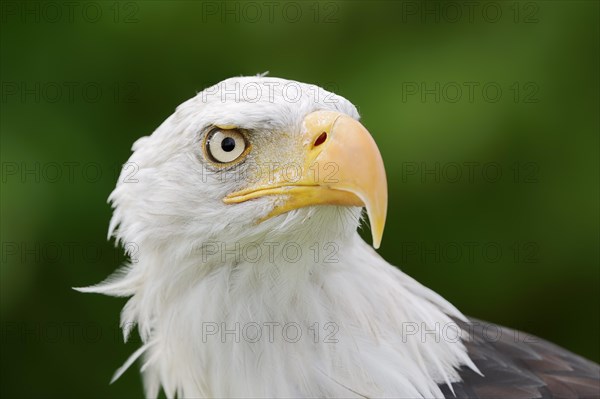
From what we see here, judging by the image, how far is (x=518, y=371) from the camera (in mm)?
2744

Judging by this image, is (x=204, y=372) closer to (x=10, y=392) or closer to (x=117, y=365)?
(x=117, y=365)

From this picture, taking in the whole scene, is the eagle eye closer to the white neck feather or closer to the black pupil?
the black pupil

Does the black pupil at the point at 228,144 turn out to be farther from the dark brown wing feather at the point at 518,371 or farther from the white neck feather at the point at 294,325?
the dark brown wing feather at the point at 518,371

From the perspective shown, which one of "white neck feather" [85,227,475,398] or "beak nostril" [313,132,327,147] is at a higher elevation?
"beak nostril" [313,132,327,147]

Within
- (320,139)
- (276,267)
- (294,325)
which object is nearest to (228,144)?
(320,139)

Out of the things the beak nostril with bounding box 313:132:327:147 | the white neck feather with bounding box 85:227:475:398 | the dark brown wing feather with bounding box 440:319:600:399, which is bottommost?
the dark brown wing feather with bounding box 440:319:600:399

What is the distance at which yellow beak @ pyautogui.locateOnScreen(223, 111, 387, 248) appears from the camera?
7.04 feet

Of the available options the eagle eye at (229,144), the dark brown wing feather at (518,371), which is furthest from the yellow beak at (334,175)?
the dark brown wing feather at (518,371)

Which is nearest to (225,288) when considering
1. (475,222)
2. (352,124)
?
(352,124)

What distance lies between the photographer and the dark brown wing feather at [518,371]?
263 centimetres

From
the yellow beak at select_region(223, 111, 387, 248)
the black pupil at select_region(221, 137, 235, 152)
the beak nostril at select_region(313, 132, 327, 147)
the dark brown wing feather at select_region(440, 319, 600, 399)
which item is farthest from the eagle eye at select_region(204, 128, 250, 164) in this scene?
the dark brown wing feather at select_region(440, 319, 600, 399)

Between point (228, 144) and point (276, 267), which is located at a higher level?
point (228, 144)

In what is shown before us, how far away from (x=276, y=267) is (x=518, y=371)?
937 mm

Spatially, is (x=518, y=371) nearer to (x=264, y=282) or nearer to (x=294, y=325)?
(x=294, y=325)
